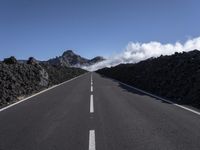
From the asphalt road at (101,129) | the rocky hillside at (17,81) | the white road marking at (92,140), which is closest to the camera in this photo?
the white road marking at (92,140)

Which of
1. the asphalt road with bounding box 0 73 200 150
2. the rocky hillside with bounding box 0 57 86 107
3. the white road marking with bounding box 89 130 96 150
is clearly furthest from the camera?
the rocky hillside with bounding box 0 57 86 107

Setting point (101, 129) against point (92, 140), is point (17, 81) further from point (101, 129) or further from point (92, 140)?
point (92, 140)

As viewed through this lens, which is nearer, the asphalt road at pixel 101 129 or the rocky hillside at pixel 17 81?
the asphalt road at pixel 101 129

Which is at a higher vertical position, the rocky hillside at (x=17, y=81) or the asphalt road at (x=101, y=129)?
the rocky hillside at (x=17, y=81)

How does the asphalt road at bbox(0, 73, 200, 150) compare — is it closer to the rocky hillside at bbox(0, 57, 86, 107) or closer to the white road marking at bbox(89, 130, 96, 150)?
the white road marking at bbox(89, 130, 96, 150)

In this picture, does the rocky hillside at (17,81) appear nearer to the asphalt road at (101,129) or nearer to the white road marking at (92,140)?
the asphalt road at (101,129)

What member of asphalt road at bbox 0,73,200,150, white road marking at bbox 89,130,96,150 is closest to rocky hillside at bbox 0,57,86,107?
asphalt road at bbox 0,73,200,150

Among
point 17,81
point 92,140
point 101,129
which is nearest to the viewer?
point 92,140

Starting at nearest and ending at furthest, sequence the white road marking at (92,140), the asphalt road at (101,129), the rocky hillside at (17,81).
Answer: the white road marking at (92,140) < the asphalt road at (101,129) < the rocky hillside at (17,81)

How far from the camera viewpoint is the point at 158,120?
8766 mm

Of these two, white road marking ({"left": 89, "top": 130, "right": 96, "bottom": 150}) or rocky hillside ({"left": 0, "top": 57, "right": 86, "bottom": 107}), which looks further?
rocky hillside ({"left": 0, "top": 57, "right": 86, "bottom": 107})

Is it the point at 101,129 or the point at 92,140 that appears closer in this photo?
the point at 92,140

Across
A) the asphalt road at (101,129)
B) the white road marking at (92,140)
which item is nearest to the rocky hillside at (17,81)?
the asphalt road at (101,129)

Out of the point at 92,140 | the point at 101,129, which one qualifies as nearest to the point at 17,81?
the point at 101,129
